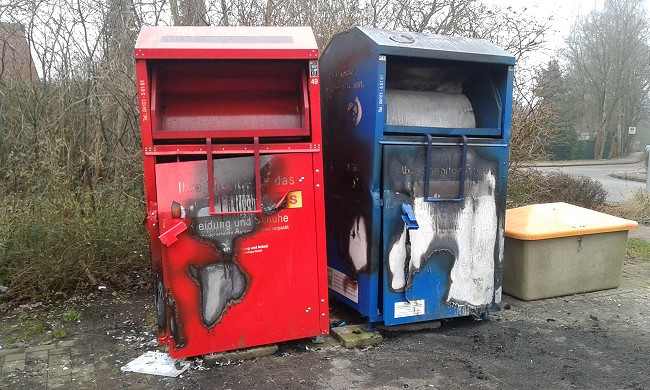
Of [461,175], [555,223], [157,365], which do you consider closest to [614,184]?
[555,223]

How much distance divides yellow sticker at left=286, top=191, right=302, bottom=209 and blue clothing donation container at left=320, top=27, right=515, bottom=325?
57cm

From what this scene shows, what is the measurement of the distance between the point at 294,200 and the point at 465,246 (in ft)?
4.77

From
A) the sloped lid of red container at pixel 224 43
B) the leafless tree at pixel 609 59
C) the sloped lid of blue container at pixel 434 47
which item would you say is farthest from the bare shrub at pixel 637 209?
the leafless tree at pixel 609 59

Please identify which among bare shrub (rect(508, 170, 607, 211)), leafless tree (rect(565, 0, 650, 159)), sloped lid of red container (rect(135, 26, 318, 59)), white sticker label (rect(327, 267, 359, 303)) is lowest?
white sticker label (rect(327, 267, 359, 303))

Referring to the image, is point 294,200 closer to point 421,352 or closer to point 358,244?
point 358,244

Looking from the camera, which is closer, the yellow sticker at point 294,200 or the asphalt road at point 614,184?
the yellow sticker at point 294,200

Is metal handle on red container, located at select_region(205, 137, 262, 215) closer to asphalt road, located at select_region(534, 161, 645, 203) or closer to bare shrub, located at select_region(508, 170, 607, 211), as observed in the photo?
bare shrub, located at select_region(508, 170, 607, 211)

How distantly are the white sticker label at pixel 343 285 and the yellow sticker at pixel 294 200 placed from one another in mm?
940

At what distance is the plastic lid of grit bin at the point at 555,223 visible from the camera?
4.70 m

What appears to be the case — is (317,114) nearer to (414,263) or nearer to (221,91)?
(221,91)

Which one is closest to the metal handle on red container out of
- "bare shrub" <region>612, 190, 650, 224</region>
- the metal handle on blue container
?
the metal handle on blue container

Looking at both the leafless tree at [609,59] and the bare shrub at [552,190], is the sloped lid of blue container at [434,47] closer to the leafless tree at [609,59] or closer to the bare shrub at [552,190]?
the bare shrub at [552,190]

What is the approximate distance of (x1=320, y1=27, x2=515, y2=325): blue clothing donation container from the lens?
371 cm

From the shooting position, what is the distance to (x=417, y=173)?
3.78 meters
